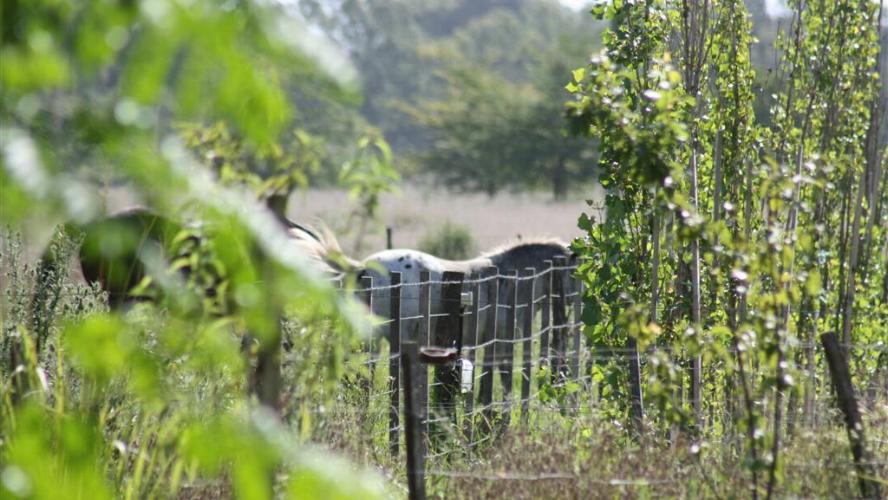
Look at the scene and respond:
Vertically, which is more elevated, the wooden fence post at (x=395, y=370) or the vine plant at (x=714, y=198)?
the vine plant at (x=714, y=198)

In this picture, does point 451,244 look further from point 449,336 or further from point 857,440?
point 857,440

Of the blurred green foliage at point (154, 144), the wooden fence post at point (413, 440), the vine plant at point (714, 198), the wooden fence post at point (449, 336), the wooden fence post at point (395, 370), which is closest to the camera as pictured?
the blurred green foliage at point (154, 144)

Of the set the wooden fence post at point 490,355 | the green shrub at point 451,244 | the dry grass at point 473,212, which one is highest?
the dry grass at point 473,212

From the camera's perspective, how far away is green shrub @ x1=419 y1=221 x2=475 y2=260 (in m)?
26.0

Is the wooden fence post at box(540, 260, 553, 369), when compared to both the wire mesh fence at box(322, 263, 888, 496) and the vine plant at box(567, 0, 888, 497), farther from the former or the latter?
the vine plant at box(567, 0, 888, 497)

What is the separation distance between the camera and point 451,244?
87.0 ft

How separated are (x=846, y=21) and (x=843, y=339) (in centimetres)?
219

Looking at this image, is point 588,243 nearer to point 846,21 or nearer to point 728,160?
point 728,160

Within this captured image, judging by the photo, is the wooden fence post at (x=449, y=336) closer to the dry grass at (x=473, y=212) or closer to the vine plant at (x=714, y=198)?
the vine plant at (x=714, y=198)

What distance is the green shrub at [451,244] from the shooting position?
85.4ft

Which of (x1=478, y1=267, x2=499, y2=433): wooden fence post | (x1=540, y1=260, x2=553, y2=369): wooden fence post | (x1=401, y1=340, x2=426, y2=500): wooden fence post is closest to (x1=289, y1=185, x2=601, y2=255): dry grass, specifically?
(x1=540, y1=260, x2=553, y2=369): wooden fence post

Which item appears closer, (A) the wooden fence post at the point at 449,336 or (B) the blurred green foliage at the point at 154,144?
(B) the blurred green foliage at the point at 154,144

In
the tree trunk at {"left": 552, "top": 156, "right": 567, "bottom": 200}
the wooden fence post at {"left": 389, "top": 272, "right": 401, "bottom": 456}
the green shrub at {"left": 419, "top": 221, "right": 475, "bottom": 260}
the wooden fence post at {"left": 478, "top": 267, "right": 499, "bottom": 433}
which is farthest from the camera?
the tree trunk at {"left": 552, "top": 156, "right": 567, "bottom": 200}

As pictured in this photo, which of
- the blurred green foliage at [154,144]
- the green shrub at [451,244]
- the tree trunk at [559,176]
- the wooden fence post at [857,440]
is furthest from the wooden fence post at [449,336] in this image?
the tree trunk at [559,176]
